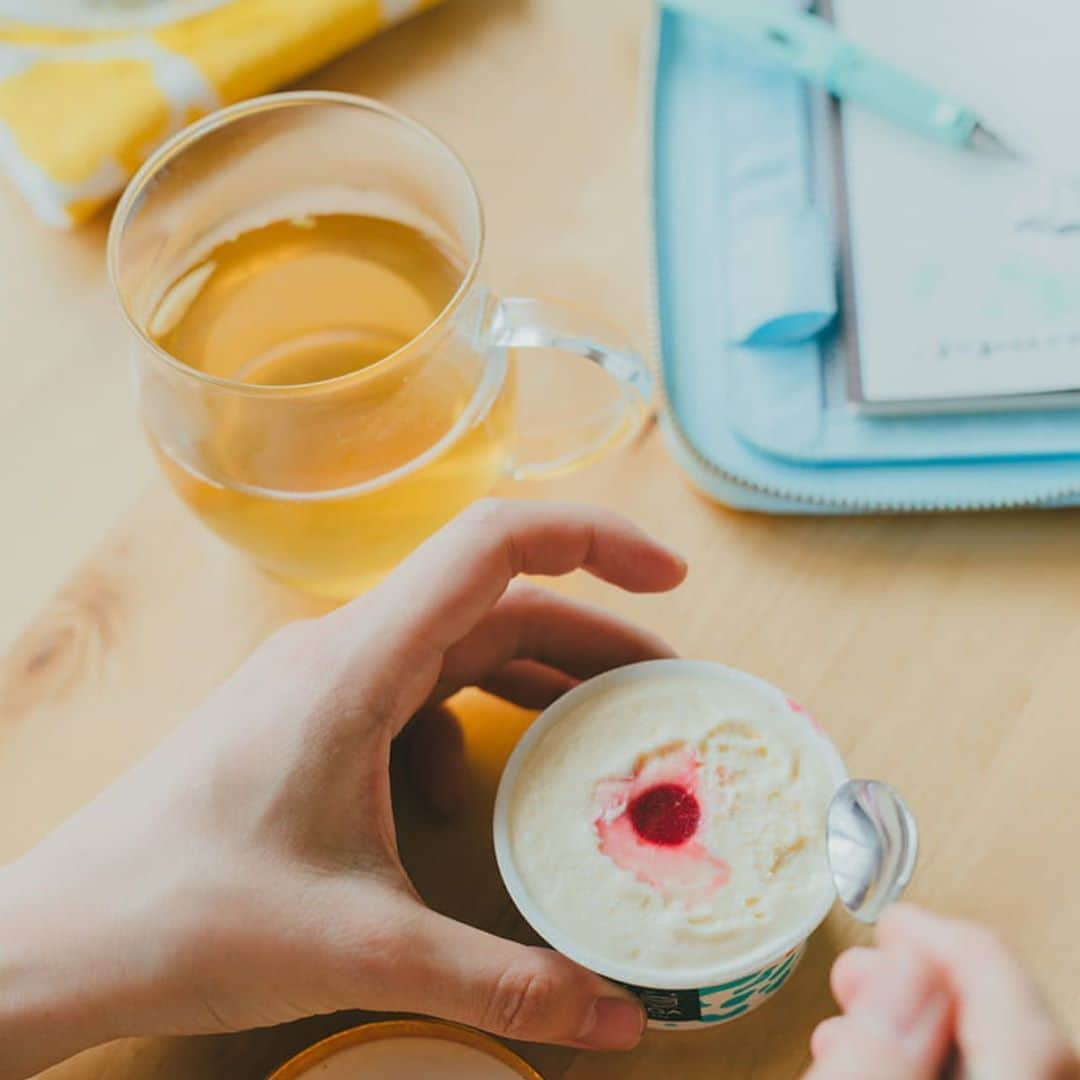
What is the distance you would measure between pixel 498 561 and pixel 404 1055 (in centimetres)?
21

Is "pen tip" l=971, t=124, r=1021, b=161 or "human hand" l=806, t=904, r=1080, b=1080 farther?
"pen tip" l=971, t=124, r=1021, b=161

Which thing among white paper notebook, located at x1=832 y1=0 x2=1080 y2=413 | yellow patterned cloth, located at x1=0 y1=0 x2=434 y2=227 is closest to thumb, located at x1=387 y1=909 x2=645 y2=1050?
white paper notebook, located at x1=832 y1=0 x2=1080 y2=413

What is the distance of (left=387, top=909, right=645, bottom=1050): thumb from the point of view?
552 millimetres

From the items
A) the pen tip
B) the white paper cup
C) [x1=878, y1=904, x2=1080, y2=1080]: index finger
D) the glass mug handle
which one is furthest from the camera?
the pen tip

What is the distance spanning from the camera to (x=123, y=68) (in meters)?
0.89

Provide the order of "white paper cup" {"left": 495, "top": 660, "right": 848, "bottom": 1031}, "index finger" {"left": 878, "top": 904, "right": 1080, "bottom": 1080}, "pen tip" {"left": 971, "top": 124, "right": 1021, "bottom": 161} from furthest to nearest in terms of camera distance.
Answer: "pen tip" {"left": 971, "top": 124, "right": 1021, "bottom": 161}, "white paper cup" {"left": 495, "top": 660, "right": 848, "bottom": 1031}, "index finger" {"left": 878, "top": 904, "right": 1080, "bottom": 1080}

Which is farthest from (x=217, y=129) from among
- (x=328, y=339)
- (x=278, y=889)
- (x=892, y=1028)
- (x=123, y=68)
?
(x=892, y=1028)

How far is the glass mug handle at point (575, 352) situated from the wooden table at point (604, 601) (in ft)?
0.07

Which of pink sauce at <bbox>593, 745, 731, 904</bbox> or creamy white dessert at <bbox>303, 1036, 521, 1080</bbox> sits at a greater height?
pink sauce at <bbox>593, 745, 731, 904</bbox>

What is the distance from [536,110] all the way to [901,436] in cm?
33

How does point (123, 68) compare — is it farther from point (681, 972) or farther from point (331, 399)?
point (681, 972)

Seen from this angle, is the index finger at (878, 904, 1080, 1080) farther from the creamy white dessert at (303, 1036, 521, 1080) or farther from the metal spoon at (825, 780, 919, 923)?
Result: the creamy white dessert at (303, 1036, 521, 1080)

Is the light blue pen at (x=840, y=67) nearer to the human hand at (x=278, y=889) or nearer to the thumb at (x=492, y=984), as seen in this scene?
the human hand at (x=278, y=889)

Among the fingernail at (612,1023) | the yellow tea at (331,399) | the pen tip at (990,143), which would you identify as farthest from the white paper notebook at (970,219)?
the fingernail at (612,1023)
